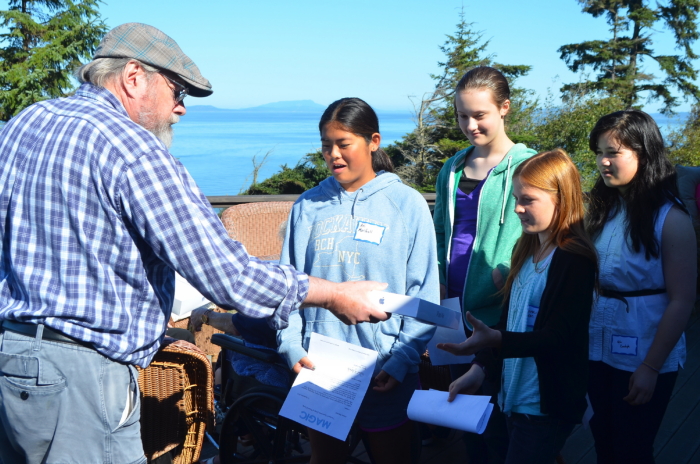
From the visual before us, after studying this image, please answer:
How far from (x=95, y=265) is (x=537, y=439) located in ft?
4.29

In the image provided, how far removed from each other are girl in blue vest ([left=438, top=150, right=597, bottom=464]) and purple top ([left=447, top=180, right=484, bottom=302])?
1.74 ft

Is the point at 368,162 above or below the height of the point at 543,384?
above

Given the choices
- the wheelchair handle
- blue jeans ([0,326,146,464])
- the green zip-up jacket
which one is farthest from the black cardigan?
blue jeans ([0,326,146,464])

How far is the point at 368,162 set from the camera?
7.48 ft

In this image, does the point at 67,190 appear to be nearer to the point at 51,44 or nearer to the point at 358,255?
the point at 358,255

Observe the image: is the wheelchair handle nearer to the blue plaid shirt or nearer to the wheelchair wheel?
the wheelchair wheel

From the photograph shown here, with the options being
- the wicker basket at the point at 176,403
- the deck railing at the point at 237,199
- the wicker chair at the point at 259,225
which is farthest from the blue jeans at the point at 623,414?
the deck railing at the point at 237,199

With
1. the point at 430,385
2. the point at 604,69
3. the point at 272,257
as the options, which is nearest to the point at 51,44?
the point at 272,257

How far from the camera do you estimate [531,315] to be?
1.86 metres

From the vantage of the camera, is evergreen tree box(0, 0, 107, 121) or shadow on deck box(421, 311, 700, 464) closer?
shadow on deck box(421, 311, 700, 464)

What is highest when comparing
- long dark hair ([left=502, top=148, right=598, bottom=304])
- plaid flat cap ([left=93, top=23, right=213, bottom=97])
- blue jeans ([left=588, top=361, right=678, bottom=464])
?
plaid flat cap ([left=93, top=23, right=213, bottom=97])

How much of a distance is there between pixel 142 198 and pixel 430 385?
1.84 meters

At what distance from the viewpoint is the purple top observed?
8.25 ft

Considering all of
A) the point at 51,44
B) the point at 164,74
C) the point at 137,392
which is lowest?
the point at 137,392
